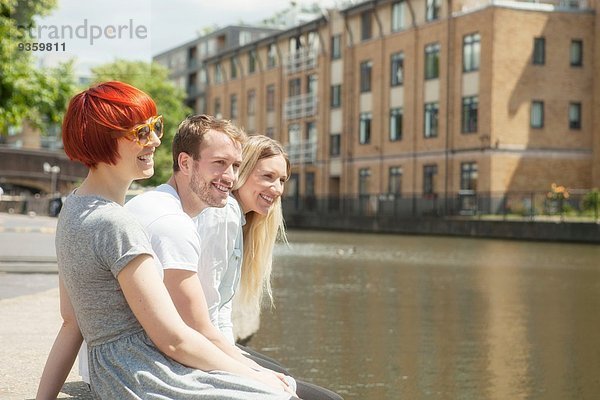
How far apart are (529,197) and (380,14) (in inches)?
649

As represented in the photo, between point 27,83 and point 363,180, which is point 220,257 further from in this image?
point 363,180

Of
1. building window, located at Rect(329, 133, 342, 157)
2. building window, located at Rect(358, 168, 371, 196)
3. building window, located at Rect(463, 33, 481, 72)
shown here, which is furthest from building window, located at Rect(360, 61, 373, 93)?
building window, located at Rect(463, 33, 481, 72)

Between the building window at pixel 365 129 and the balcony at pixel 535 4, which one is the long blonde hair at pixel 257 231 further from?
the building window at pixel 365 129

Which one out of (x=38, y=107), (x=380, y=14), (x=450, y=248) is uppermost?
(x=380, y=14)

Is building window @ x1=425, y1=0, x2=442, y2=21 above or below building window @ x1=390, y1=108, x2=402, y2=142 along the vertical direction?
above

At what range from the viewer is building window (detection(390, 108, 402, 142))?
51156mm

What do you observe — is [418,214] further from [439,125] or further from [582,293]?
[582,293]

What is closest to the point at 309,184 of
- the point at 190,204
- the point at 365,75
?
the point at 365,75

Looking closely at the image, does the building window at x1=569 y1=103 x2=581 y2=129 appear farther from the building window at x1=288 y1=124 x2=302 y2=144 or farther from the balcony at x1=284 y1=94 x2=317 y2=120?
the building window at x1=288 y1=124 x2=302 y2=144

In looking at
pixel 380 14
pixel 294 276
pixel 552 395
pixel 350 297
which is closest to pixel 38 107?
pixel 294 276

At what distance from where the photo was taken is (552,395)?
740 centimetres

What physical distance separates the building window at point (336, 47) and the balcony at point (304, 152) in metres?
5.61

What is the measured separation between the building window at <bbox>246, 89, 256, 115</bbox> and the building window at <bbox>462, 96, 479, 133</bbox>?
26.5 meters

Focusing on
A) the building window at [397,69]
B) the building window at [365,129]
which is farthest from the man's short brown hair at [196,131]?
the building window at [365,129]
